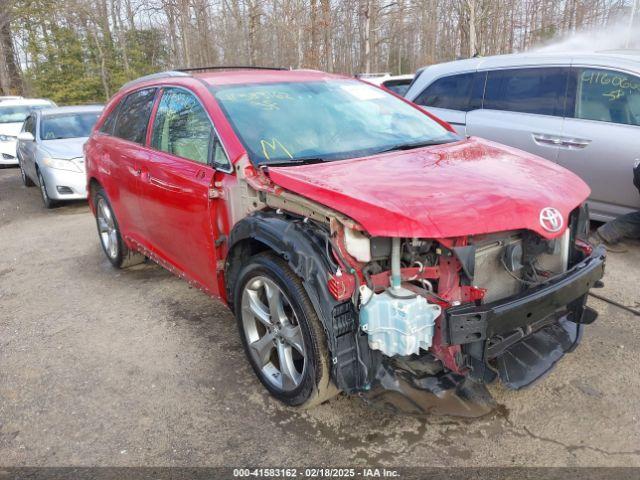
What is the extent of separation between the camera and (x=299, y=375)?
9.20 feet

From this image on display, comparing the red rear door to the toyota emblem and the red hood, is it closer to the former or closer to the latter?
the red hood

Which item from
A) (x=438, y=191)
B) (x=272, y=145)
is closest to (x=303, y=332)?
(x=438, y=191)

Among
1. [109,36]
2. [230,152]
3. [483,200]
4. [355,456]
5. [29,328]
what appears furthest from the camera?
[109,36]

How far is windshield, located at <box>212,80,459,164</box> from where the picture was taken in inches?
120

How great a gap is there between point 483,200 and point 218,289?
5.86 ft

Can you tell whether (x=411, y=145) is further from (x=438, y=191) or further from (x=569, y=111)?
(x=569, y=111)

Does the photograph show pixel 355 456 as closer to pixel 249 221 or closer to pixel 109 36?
pixel 249 221

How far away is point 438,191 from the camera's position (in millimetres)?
2385

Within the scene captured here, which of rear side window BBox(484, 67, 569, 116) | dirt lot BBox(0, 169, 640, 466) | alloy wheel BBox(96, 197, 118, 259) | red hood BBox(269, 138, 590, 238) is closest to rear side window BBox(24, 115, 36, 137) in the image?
alloy wheel BBox(96, 197, 118, 259)

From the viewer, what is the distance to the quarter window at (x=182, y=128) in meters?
3.26

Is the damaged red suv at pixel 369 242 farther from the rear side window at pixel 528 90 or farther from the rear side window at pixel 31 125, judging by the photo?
the rear side window at pixel 31 125

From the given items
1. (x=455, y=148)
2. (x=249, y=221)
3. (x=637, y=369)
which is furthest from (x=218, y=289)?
(x=637, y=369)

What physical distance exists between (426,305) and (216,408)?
4.56ft

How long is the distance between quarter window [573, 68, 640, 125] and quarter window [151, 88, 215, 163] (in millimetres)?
3775
